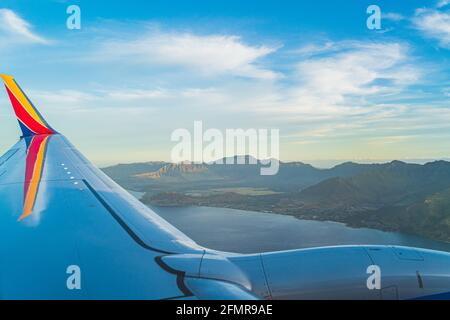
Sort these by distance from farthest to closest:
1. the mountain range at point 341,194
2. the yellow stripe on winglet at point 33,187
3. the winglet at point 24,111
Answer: the mountain range at point 341,194 → the winglet at point 24,111 → the yellow stripe on winglet at point 33,187

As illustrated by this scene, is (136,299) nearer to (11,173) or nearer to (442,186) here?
(11,173)

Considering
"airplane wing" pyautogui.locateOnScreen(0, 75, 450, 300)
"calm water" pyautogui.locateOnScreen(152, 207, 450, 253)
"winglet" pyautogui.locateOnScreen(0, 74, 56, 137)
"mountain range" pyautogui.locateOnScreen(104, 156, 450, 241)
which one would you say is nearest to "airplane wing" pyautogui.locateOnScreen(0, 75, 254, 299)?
"airplane wing" pyautogui.locateOnScreen(0, 75, 450, 300)

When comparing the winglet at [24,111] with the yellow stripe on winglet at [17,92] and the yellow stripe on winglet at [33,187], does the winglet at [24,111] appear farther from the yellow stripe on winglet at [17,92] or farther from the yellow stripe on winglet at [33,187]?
the yellow stripe on winglet at [33,187]

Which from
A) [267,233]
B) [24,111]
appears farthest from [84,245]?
[267,233]

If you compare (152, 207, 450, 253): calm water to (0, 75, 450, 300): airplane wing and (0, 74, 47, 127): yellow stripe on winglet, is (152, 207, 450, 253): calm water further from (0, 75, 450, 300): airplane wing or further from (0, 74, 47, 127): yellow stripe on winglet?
(0, 75, 450, 300): airplane wing

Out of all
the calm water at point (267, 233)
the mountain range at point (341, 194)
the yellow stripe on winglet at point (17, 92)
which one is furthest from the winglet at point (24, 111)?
the mountain range at point (341, 194)

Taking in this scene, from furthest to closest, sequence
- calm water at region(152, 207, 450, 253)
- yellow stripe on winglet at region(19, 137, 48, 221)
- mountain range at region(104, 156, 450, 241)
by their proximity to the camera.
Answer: mountain range at region(104, 156, 450, 241)
calm water at region(152, 207, 450, 253)
yellow stripe on winglet at region(19, 137, 48, 221)
